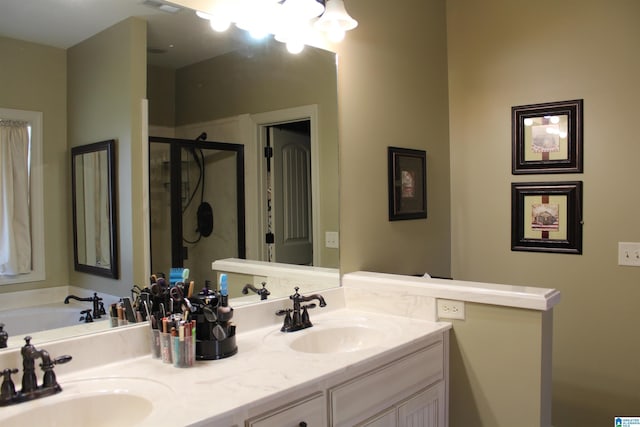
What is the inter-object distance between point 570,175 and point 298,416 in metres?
2.13

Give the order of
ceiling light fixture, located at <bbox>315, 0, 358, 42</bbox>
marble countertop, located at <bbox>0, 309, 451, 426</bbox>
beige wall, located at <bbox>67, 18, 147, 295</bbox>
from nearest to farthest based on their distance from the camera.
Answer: marble countertop, located at <bbox>0, 309, 451, 426</bbox> < beige wall, located at <bbox>67, 18, 147, 295</bbox> < ceiling light fixture, located at <bbox>315, 0, 358, 42</bbox>

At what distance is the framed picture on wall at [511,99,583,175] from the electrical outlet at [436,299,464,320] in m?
1.25

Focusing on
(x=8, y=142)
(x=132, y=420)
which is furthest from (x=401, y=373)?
(x=8, y=142)

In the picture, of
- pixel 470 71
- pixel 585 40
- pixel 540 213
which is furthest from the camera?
pixel 470 71

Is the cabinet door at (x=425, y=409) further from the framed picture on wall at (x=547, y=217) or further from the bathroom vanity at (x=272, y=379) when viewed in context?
the framed picture on wall at (x=547, y=217)

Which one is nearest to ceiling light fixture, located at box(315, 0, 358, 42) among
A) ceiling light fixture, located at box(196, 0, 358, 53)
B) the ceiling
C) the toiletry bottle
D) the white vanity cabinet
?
ceiling light fixture, located at box(196, 0, 358, 53)

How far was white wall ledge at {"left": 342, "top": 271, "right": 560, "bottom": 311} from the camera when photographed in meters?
1.78

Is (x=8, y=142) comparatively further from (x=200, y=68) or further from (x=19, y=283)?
(x=200, y=68)

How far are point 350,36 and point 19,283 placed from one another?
71.5 inches

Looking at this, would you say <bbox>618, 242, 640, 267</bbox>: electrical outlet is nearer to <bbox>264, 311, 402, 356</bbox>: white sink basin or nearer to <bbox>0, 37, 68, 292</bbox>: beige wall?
<bbox>264, 311, 402, 356</bbox>: white sink basin

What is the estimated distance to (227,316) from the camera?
157cm

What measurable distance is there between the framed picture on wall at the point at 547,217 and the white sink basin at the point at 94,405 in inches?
90.5

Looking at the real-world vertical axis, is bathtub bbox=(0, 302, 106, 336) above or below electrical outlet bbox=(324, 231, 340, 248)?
below

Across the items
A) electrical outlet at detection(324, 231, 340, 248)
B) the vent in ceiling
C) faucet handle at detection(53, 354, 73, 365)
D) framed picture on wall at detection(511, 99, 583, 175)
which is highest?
the vent in ceiling
